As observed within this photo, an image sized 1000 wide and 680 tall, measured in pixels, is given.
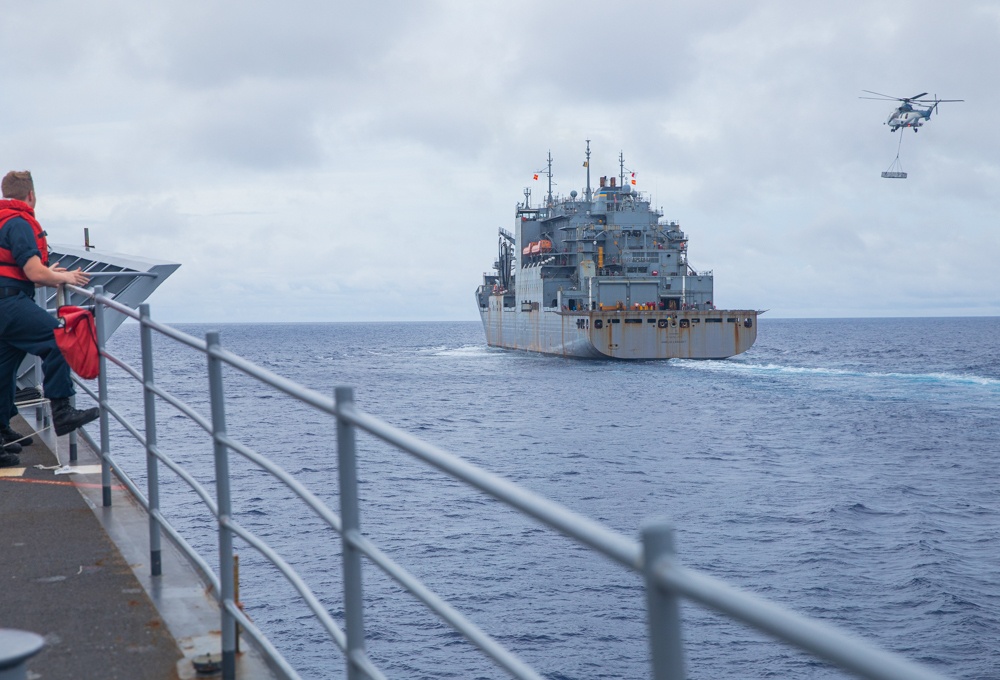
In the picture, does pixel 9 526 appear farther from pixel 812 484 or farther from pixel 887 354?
pixel 887 354

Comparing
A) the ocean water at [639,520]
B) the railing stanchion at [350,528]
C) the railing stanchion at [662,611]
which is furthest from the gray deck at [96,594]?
the ocean water at [639,520]

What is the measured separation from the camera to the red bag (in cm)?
556

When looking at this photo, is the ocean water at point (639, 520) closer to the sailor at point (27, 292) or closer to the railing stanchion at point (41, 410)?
the railing stanchion at point (41, 410)

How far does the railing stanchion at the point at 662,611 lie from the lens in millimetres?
1271

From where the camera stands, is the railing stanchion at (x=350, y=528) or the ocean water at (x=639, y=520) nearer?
the railing stanchion at (x=350, y=528)

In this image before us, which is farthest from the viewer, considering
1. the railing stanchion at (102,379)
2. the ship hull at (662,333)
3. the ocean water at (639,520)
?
the ship hull at (662,333)

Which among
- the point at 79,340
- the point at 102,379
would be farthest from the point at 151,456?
the point at 79,340

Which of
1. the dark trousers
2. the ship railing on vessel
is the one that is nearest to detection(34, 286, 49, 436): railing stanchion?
the dark trousers

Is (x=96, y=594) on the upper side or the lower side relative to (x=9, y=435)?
lower

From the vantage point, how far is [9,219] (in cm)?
592

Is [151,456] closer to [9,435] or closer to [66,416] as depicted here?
[66,416]

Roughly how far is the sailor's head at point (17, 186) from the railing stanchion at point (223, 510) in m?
3.43

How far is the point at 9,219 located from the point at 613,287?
172 ft

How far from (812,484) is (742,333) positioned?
3498 cm
